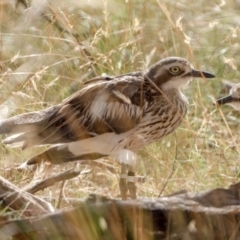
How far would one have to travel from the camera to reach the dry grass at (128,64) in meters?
3.93

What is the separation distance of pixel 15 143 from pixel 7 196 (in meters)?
1.25

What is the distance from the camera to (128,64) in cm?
515

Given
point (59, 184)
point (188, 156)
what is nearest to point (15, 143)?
point (59, 184)

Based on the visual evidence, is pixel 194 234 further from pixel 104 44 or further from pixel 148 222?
pixel 104 44

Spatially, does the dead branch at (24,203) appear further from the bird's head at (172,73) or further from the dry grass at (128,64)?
the bird's head at (172,73)

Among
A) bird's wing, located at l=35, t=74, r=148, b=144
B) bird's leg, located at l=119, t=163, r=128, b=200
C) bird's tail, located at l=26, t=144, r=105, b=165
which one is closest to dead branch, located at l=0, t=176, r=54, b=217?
bird's leg, located at l=119, t=163, r=128, b=200

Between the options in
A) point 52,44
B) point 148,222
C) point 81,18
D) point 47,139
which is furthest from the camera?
point 81,18

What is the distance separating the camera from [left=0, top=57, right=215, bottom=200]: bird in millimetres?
4148

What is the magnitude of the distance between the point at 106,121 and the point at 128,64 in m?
0.96

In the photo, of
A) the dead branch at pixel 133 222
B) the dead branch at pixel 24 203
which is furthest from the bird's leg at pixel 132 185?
the dead branch at pixel 133 222

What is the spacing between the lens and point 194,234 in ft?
7.86

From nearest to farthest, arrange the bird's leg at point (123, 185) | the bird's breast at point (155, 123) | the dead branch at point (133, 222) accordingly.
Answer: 1. the dead branch at point (133, 222)
2. the bird's leg at point (123, 185)
3. the bird's breast at point (155, 123)

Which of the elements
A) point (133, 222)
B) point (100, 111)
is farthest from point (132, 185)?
point (133, 222)

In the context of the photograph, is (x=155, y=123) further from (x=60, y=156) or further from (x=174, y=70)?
(x=60, y=156)
